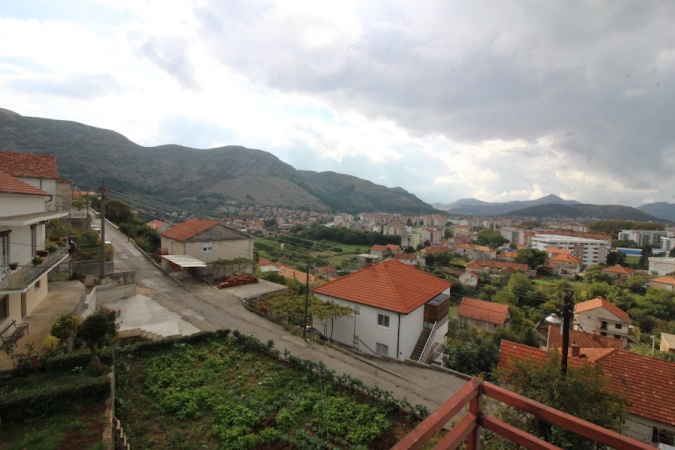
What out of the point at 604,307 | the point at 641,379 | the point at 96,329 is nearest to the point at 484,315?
the point at 604,307

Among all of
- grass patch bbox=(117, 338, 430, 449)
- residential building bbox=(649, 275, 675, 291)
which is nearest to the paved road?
grass patch bbox=(117, 338, 430, 449)

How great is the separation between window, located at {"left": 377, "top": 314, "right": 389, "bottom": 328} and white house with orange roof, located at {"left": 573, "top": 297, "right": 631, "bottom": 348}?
115 ft

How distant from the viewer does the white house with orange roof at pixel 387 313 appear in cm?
1510

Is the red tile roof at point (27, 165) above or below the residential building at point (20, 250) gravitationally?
above

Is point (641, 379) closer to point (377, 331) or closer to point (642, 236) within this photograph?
point (377, 331)

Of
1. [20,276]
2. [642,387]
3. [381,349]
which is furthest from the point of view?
[381,349]

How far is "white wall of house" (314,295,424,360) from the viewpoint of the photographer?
49.1 ft

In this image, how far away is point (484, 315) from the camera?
4022 cm

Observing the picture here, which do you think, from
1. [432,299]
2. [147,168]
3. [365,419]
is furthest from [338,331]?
[147,168]

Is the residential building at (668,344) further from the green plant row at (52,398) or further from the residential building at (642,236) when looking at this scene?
the residential building at (642,236)

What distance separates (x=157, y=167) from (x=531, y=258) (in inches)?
5096

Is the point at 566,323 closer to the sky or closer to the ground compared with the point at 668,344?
closer to the sky

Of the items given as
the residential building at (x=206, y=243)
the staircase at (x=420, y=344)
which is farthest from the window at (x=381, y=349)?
the residential building at (x=206, y=243)

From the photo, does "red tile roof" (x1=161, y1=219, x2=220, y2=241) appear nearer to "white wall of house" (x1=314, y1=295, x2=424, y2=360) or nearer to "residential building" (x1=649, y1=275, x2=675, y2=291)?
"white wall of house" (x1=314, y1=295, x2=424, y2=360)
